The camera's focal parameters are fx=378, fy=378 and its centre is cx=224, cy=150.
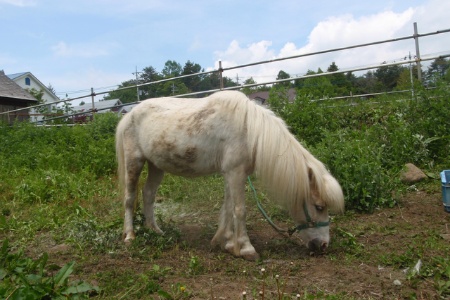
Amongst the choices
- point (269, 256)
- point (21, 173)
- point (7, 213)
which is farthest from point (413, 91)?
point (21, 173)

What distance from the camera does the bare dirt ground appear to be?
9.65 ft

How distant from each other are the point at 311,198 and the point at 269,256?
0.73m

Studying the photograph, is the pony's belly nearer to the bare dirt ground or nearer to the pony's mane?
the pony's mane

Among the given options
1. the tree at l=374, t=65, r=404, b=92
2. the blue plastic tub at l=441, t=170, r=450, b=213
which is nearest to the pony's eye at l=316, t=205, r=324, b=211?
the blue plastic tub at l=441, t=170, r=450, b=213

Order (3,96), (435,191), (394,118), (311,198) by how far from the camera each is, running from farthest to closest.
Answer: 1. (3,96)
2. (394,118)
3. (435,191)
4. (311,198)

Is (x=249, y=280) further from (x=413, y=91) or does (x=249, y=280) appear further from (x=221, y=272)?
(x=413, y=91)

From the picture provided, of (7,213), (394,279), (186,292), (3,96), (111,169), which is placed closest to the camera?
(186,292)

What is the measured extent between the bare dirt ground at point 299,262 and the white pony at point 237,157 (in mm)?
294

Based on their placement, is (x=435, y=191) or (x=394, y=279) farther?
(x=435, y=191)

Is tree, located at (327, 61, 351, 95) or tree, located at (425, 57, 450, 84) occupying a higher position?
tree, located at (327, 61, 351, 95)

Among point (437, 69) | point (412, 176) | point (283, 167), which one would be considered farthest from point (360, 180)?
point (437, 69)

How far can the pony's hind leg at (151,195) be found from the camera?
16.1 ft

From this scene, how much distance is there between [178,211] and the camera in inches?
226

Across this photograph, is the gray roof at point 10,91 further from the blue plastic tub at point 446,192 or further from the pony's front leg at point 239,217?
the blue plastic tub at point 446,192
